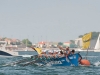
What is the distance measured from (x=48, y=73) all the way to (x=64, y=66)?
10090 millimetres

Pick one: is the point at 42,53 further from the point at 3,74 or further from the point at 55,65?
the point at 3,74

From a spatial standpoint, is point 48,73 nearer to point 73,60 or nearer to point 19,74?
point 19,74

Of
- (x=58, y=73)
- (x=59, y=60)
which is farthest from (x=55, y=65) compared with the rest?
(x=58, y=73)

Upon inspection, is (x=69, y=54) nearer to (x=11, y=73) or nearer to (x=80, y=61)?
(x=80, y=61)

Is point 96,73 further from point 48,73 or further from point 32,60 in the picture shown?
point 32,60

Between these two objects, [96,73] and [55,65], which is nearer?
[96,73]

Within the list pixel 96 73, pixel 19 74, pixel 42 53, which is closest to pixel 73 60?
pixel 42 53

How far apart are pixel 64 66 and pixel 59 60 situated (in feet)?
3.11

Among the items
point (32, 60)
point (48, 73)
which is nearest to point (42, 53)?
point (32, 60)

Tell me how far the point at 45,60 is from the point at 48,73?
420 inches

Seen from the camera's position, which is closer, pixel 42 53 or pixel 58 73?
pixel 58 73

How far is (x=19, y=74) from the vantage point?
46.8 metres

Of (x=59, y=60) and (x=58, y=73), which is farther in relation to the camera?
(x=59, y=60)

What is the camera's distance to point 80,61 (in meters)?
59.0
